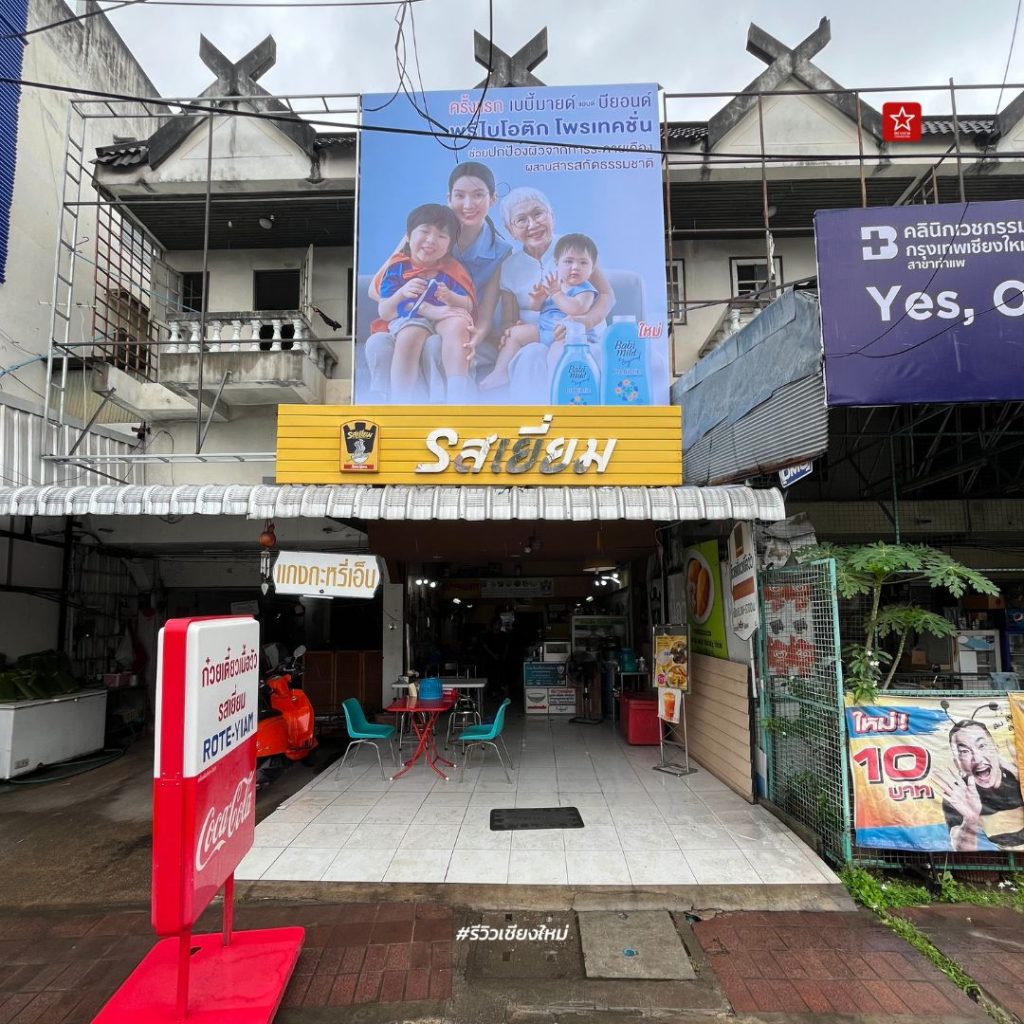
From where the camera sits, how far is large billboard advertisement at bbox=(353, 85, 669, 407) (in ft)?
30.5

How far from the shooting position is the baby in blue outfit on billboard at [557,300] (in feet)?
30.7

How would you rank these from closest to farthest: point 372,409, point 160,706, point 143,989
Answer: point 160,706, point 143,989, point 372,409

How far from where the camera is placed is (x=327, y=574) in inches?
257

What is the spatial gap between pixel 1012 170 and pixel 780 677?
945 cm

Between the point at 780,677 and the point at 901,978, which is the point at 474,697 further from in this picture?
the point at 901,978

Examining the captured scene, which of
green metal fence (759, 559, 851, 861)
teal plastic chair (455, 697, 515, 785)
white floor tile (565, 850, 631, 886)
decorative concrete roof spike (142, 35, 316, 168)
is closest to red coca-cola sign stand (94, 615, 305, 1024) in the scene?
white floor tile (565, 850, 631, 886)

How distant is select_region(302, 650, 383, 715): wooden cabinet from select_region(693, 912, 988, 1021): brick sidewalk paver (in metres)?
7.60

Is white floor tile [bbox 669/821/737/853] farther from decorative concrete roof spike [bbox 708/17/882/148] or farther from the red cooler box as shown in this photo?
decorative concrete roof spike [bbox 708/17/882/148]

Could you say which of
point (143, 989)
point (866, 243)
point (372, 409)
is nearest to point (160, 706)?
point (143, 989)

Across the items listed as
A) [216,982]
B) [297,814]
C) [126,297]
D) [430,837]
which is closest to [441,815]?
[430,837]

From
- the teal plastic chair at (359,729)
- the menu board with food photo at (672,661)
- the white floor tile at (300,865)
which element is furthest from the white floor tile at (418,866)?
the menu board with food photo at (672,661)

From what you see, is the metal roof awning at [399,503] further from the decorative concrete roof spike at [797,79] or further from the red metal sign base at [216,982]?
the decorative concrete roof spike at [797,79]

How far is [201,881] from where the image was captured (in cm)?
279

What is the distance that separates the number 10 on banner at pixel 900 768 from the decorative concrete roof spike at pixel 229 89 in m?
11.3
